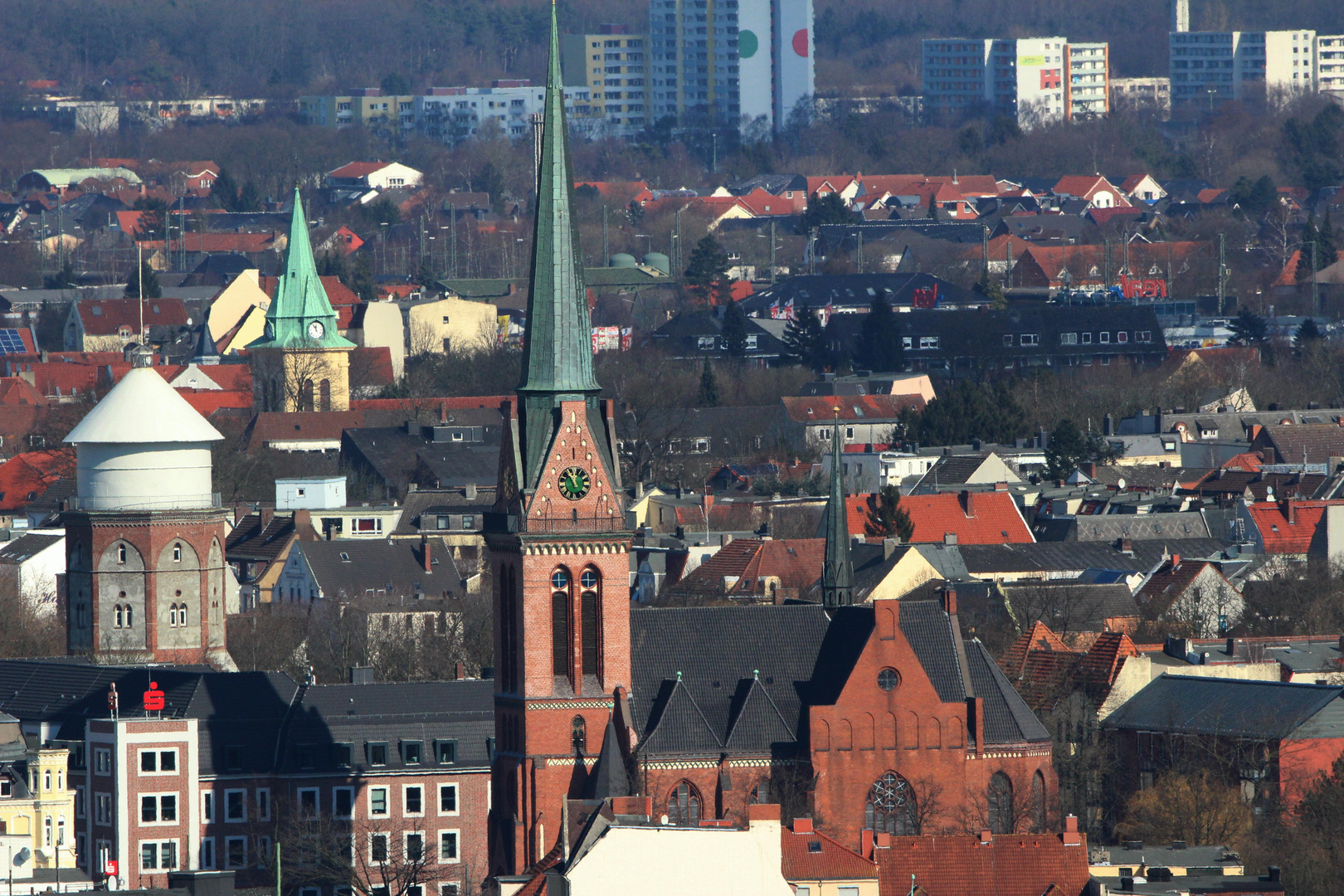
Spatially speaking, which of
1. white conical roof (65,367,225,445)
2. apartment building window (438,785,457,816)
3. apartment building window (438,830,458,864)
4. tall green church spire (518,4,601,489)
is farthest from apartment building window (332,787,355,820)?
white conical roof (65,367,225,445)

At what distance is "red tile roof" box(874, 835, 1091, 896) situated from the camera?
55.5 meters

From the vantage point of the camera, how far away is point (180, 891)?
1991 inches

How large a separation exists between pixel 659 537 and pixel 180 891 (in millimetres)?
57536

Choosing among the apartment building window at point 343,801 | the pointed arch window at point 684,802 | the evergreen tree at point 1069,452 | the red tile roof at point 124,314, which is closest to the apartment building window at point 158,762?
the apartment building window at point 343,801

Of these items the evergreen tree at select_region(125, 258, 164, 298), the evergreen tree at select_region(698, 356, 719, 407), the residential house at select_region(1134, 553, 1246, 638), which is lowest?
the residential house at select_region(1134, 553, 1246, 638)

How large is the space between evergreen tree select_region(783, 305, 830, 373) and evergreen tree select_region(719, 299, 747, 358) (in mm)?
1902

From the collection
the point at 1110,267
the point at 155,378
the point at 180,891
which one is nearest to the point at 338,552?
the point at 155,378

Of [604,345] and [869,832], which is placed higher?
[604,345]

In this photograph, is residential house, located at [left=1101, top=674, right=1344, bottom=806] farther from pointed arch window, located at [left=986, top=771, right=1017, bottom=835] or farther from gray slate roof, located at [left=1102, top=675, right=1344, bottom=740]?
pointed arch window, located at [left=986, top=771, right=1017, bottom=835]

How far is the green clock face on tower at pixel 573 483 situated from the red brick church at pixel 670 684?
30 mm

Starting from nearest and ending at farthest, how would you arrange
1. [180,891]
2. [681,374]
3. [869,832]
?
[180,891] < [869,832] < [681,374]

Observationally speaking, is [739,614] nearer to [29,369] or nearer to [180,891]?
[180,891]

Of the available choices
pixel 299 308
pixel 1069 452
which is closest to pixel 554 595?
pixel 1069 452

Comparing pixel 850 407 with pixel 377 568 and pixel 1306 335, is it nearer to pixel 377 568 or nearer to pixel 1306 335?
pixel 1306 335
